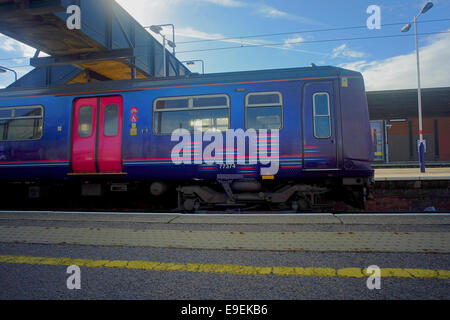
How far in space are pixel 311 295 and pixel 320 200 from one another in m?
4.38

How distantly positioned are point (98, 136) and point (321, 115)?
520 cm

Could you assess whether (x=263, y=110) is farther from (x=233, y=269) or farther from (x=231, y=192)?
(x=233, y=269)

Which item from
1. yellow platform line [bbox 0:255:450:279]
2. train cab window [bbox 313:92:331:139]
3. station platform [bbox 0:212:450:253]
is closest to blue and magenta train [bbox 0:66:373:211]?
train cab window [bbox 313:92:331:139]

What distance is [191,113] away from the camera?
246 inches

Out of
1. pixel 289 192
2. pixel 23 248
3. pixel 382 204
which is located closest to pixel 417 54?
pixel 382 204

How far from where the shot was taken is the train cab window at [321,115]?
5.90 metres

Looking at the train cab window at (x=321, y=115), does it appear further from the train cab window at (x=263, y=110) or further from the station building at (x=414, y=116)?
the station building at (x=414, y=116)

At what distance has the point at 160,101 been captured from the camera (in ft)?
21.2

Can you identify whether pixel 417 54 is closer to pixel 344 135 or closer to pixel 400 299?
pixel 344 135

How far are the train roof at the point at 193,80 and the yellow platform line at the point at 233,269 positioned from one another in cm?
444

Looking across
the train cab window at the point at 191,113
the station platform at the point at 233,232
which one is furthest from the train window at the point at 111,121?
the station platform at the point at 233,232

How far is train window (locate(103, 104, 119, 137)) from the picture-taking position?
6.62 metres

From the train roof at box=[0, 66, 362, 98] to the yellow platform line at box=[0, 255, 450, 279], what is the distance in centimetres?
444

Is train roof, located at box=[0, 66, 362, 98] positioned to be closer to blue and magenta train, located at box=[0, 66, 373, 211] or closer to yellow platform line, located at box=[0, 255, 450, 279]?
blue and magenta train, located at box=[0, 66, 373, 211]
